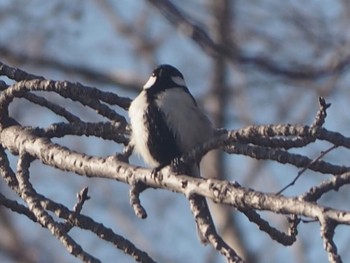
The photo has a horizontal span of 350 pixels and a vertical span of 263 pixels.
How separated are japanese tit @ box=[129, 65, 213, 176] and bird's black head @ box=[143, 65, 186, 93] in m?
0.12

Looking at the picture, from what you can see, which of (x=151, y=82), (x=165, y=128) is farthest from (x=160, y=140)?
(x=151, y=82)

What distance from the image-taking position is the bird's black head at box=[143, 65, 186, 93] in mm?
3334

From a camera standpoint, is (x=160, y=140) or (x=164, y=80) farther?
(x=164, y=80)

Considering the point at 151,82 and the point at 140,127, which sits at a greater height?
the point at 151,82

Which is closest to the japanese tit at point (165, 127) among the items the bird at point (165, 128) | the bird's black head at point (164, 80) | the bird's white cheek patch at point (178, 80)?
the bird at point (165, 128)

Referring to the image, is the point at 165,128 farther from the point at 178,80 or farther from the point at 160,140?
the point at 178,80

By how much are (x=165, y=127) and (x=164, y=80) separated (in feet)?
1.22

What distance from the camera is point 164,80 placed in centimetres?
343

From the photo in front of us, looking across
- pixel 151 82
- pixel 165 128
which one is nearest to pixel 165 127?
pixel 165 128

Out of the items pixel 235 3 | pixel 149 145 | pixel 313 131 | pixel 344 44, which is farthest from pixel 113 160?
pixel 235 3

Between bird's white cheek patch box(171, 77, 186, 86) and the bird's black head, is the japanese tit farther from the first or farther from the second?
bird's white cheek patch box(171, 77, 186, 86)

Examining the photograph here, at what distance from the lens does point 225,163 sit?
10.4 m

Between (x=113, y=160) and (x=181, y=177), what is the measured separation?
7.7 inches

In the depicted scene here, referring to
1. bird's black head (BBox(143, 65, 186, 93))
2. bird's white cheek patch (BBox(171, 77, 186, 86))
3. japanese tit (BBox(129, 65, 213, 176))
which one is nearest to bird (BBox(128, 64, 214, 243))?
japanese tit (BBox(129, 65, 213, 176))
